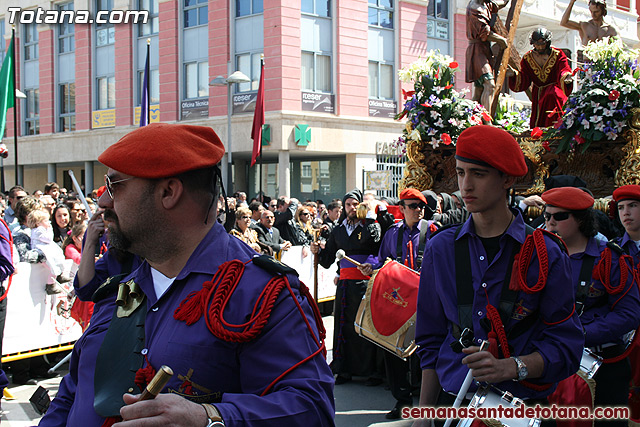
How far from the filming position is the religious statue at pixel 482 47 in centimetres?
857

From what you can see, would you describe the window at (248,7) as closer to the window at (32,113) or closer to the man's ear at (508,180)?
the window at (32,113)

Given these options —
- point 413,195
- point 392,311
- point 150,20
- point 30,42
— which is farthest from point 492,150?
point 30,42

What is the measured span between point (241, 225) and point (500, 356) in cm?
681

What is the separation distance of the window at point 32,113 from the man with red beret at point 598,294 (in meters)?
31.1

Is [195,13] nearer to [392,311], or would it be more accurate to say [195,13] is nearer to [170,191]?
[392,311]

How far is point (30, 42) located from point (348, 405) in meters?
30.4

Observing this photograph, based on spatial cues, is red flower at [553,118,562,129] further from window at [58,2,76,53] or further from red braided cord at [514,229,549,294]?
window at [58,2,76,53]

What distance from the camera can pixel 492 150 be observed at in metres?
2.85

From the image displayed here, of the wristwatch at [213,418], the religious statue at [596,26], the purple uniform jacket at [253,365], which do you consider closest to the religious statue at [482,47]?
the religious statue at [596,26]

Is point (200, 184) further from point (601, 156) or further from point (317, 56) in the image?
point (317, 56)

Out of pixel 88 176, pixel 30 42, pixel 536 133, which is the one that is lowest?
pixel 536 133

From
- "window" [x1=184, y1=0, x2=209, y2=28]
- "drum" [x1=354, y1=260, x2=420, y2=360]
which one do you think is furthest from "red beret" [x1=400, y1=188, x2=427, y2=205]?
"window" [x1=184, y1=0, x2=209, y2=28]

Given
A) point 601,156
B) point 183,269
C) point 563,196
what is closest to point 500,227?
point 563,196

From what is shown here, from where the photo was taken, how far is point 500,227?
292 cm
